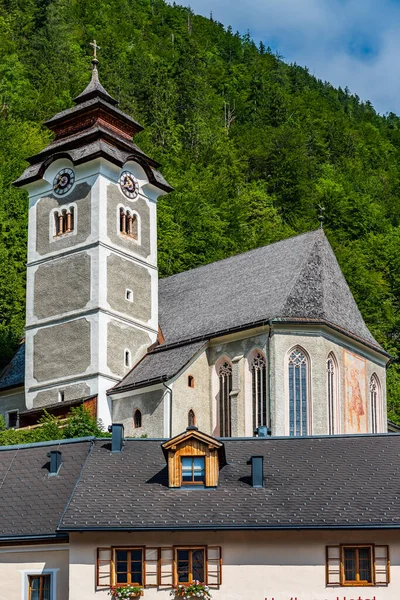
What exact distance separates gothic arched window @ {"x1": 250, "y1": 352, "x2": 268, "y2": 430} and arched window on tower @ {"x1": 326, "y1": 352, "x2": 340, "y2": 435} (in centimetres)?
243

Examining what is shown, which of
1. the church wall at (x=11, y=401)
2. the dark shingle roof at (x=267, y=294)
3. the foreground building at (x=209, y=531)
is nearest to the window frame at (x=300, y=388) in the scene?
the dark shingle roof at (x=267, y=294)

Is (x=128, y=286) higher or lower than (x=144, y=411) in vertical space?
higher

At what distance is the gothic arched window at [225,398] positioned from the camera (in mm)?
51656

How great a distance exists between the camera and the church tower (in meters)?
53.1

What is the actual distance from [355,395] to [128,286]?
1052 cm

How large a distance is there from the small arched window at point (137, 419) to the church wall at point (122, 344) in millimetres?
2142

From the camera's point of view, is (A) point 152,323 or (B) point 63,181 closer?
(B) point 63,181

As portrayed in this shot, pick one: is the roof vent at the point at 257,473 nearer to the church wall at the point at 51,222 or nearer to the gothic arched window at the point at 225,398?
the gothic arched window at the point at 225,398

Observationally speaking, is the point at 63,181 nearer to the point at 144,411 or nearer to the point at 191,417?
the point at 144,411

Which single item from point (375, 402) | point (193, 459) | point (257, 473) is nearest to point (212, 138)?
point (375, 402)

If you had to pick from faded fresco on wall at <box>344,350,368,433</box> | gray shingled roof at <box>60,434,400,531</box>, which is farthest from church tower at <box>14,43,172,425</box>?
gray shingled roof at <box>60,434,400,531</box>

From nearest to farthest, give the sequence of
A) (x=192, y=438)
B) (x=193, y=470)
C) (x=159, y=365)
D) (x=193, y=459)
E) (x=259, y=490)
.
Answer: (x=259, y=490), (x=193, y=470), (x=193, y=459), (x=192, y=438), (x=159, y=365)

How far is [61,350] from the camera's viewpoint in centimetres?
5359

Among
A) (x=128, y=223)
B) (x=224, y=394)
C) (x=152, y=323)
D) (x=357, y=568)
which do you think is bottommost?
(x=357, y=568)
